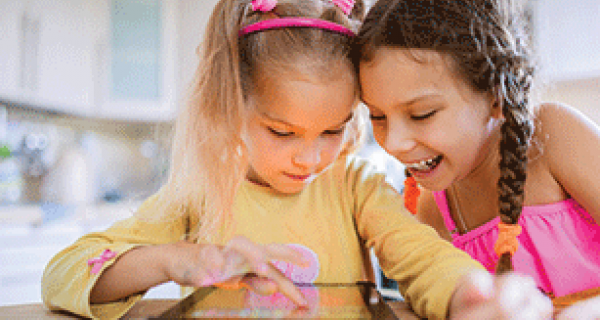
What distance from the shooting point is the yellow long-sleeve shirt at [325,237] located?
0.51m

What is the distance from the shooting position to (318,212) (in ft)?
2.46

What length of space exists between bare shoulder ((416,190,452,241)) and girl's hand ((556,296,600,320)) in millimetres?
485

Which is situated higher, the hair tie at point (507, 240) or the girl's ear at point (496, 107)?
the girl's ear at point (496, 107)

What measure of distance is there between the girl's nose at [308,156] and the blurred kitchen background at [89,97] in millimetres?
1153

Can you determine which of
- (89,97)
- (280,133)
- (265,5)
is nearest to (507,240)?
(280,133)

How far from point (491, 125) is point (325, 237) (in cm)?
31

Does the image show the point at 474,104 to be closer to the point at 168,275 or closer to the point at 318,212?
the point at 318,212

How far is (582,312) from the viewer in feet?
1.42

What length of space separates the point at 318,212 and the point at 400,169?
4.41ft

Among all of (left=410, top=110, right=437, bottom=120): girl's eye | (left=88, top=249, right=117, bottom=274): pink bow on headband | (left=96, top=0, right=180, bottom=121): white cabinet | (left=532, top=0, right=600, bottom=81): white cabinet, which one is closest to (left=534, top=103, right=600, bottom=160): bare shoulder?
(left=410, top=110, right=437, bottom=120): girl's eye

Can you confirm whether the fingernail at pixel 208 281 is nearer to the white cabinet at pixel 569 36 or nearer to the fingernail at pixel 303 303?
the fingernail at pixel 303 303

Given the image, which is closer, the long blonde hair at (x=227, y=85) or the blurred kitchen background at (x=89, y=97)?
the long blonde hair at (x=227, y=85)

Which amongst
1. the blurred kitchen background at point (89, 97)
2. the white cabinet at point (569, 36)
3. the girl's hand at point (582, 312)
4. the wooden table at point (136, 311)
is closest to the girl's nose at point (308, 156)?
the wooden table at point (136, 311)

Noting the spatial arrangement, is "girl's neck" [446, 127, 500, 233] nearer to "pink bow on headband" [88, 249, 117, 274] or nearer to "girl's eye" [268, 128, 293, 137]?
"girl's eye" [268, 128, 293, 137]
